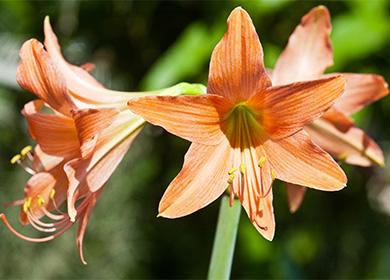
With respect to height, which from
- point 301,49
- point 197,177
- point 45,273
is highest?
point 301,49

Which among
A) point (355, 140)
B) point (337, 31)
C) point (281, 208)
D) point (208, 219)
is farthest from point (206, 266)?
point (355, 140)

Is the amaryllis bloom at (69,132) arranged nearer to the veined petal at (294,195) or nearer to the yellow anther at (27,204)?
the yellow anther at (27,204)

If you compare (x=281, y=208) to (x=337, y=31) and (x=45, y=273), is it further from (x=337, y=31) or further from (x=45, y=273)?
(x=45, y=273)

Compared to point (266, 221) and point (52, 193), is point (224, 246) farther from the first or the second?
point (52, 193)

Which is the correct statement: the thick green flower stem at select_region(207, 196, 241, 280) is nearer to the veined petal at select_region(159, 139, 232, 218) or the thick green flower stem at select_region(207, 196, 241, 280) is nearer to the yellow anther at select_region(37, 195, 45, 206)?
the veined petal at select_region(159, 139, 232, 218)

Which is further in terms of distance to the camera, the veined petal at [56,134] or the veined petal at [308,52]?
the veined petal at [308,52]

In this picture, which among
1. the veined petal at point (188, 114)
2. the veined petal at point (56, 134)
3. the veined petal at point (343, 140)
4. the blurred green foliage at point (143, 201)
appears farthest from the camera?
the blurred green foliage at point (143, 201)

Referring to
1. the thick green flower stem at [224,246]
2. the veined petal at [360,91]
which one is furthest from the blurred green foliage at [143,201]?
the thick green flower stem at [224,246]

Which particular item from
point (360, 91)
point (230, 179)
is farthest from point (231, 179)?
point (360, 91)
